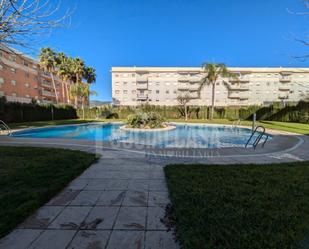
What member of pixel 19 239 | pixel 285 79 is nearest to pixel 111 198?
pixel 19 239

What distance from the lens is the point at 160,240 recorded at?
6.24 feet

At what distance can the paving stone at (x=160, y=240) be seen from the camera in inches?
71.4

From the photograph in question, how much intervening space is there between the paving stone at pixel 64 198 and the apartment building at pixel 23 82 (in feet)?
89.4

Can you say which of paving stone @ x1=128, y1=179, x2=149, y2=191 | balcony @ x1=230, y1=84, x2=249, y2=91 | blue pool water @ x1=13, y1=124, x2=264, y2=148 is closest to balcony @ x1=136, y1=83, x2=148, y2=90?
balcony @ x1=230, y1=84, x2=249, y2=91

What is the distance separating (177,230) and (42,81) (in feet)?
141

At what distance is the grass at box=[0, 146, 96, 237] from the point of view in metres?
Answer: 2.35

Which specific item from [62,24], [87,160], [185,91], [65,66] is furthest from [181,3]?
[185,91]

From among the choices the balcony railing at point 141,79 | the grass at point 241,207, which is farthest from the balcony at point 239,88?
the grass at point 241,207

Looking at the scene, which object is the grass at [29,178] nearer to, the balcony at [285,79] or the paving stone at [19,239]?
the paving stone at [19,239]

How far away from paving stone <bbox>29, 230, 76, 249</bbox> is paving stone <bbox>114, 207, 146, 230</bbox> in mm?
548

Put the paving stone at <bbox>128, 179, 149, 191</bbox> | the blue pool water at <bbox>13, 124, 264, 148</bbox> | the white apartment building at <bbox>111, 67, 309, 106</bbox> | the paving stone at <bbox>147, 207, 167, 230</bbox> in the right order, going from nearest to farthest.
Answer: the paving stone at <bbox>147, 207, 167, 230</bbox> → the paving stone at <bbox>128, 179, 149, 191</bbox> → the blue pool water at <bbox>13, 124, 264, 148</bbox> → the white apartment building at <bbox>111, 67, 309, 106</bbox>

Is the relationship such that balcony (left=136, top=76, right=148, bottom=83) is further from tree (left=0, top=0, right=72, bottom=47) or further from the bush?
tree (left=0, top=0, right=72, bottom=47)

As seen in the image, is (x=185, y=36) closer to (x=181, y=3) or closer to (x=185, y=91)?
(x=181, y=3)

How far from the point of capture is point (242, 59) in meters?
46.6
